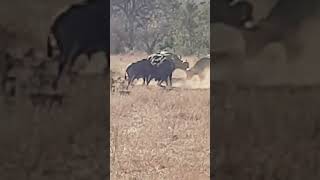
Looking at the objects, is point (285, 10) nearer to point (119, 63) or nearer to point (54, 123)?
point (54, 123)

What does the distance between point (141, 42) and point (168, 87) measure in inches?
87.4

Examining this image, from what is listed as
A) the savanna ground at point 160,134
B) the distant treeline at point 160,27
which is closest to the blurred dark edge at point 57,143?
the savanna ground at point 160,134

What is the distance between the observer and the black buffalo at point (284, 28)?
325 centimetres

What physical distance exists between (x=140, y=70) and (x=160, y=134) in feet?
12.3

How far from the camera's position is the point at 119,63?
10328 millimetres

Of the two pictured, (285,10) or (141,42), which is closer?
(285,10)

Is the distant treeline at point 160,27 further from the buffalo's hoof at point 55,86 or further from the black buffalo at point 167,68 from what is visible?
the buffalo's hoof at point 55,86

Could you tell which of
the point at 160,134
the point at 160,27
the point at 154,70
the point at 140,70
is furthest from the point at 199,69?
the point at 160,134

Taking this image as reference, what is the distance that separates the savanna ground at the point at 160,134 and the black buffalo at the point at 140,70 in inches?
32.6

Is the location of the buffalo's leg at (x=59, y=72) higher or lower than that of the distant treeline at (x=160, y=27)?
lower

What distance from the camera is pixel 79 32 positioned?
3252mm

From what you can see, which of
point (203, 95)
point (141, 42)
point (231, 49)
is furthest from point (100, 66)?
point (141, 42)

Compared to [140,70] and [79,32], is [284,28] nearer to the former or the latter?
[79,32]

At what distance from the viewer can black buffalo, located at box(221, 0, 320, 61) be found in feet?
10.7
